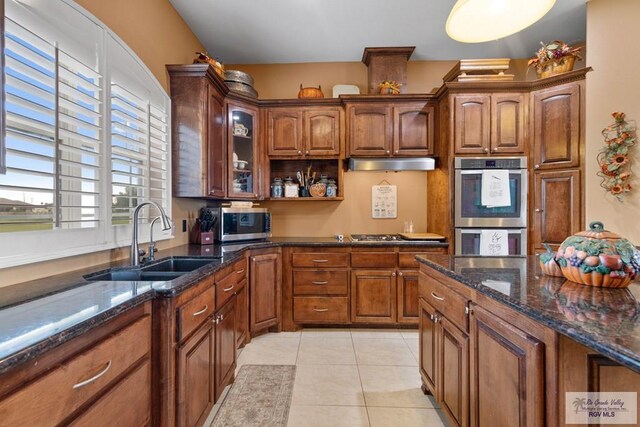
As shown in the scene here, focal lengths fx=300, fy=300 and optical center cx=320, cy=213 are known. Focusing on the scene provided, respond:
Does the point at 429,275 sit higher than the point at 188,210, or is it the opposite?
the point at 188,210

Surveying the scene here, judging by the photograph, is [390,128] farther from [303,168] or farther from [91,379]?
[91,379]

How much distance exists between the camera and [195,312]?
1485 millimetres

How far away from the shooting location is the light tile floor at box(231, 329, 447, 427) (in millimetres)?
1829

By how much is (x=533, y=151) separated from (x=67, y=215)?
3.72 meters

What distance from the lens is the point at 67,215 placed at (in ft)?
4.92

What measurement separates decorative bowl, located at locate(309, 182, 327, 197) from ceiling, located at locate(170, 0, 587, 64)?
1.53 m

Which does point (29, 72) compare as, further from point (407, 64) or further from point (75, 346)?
point (407, 64)

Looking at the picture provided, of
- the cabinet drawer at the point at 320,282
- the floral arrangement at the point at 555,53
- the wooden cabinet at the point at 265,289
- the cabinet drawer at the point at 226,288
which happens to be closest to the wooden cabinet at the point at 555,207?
the floral arrangement at the point at 555,53

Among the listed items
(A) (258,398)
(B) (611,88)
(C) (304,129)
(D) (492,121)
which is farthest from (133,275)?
(B) (611,88)

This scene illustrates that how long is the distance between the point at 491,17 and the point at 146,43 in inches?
89.9

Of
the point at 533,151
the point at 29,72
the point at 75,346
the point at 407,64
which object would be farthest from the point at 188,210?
the point at 533,151

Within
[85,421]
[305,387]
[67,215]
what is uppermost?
[67,215]

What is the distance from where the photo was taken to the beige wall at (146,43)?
1.42 m

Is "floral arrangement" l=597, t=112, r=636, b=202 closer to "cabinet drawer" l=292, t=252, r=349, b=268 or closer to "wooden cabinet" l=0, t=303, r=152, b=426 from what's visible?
"cabinet drawer" l=292, t=252, r=349, b=268
